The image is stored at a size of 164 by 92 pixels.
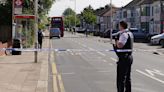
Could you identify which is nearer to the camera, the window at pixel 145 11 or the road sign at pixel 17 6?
the road sign at pixel 17 6

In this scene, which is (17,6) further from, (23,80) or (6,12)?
(6,12)

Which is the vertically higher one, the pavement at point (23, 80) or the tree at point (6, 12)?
the tree at point (6, 12)

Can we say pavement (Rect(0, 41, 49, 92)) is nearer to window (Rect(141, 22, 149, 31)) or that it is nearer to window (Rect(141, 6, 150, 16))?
window (Rect(141, 6, 150, 16))

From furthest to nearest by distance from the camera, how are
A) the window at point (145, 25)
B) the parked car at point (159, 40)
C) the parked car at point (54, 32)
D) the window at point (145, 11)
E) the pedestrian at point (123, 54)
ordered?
the window at point (145, 25) < the window at point (145, 11) < the parked car at point (54, 32) < the parked car at point (159, 40) < the pedestrian at point (123, 54)

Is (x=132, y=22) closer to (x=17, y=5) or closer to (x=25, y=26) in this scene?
(x=25, y=26)

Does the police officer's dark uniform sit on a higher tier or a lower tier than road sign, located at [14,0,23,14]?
lower

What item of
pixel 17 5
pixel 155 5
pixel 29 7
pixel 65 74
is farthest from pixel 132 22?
pixel 65 74

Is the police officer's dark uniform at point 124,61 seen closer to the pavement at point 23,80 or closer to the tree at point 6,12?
the pavement at point 23,80

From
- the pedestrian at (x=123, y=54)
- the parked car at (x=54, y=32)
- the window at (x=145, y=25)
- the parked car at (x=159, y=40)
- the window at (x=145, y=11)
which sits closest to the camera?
the pedestrian at (x=123, y=54)

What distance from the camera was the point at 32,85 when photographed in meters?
13.6

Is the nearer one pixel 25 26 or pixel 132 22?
pixel 25 26

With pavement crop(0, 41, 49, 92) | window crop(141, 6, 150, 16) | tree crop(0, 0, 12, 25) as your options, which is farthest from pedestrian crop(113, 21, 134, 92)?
window crop(141, 6, 150, 16)

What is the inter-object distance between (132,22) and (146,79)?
88.5 meters

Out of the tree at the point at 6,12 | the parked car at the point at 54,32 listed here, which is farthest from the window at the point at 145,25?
the tree at the point at 6,12
